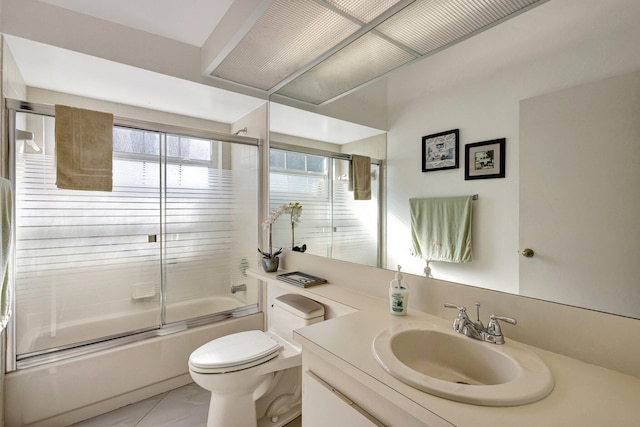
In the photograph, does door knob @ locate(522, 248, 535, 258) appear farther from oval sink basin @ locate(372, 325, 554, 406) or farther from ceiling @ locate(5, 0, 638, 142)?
ceiling @ locate(5, 0, 638, 142)

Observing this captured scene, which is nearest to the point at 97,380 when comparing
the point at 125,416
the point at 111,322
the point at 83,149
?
the point at 125,416

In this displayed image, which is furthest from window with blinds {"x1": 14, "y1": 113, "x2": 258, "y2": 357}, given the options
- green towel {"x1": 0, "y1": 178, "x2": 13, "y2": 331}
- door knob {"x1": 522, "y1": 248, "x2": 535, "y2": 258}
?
door knob {"x1": 522, "y1": 248, "x2": 535, "y2": 258}

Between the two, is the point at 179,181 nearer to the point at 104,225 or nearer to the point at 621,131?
the point at 104,225

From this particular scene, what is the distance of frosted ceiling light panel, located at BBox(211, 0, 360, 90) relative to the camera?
1422mm

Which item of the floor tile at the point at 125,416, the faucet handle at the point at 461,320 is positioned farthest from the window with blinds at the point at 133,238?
the faucet handle at the point at 461,320

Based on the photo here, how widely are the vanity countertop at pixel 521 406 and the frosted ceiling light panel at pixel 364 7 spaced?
4.79 ft

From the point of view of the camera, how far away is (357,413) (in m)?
0.76

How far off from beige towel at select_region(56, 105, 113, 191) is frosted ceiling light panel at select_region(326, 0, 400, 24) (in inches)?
64.4

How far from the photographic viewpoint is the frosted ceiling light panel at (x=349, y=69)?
1458 mm

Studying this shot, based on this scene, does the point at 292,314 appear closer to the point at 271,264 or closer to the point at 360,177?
the point at 271,264

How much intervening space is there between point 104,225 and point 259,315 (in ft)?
4.64

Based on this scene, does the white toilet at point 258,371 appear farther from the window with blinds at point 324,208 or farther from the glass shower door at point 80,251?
the glass shower door at point 80,251

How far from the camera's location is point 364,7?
1.33m

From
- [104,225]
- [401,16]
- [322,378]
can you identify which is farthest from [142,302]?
[401,16]
